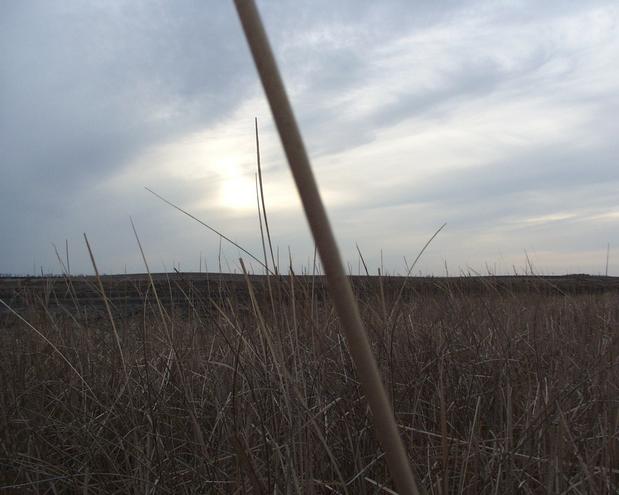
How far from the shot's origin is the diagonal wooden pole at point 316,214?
203 mm

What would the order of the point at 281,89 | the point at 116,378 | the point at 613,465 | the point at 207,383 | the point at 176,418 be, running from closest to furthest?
1. the point at 281,89
2. the point at 613,465
3. the point at 176,418
4. the point at 207,383
5. the point at 116,378

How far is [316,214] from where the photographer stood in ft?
0.66

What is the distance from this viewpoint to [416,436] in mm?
1418

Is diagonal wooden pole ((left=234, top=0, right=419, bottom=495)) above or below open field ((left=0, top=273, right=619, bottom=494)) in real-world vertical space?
above

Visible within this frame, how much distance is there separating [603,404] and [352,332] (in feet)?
4.83

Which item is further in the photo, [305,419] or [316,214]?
[305,419]

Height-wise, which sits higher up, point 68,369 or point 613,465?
point 68,369

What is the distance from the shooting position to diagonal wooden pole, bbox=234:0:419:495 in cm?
20

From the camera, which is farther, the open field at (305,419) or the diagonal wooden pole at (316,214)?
the open field at (305,419)

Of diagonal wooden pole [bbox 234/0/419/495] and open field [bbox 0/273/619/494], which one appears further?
open field [bbox 0/273/619/494]

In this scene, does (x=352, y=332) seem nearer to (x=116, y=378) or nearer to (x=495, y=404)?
(x=495, y=404)

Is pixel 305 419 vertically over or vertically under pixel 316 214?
under

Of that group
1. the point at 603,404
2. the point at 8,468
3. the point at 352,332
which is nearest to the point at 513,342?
the point at 603,404

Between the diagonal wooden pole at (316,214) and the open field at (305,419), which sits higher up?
the diagonal wooden pole at (316,214)
